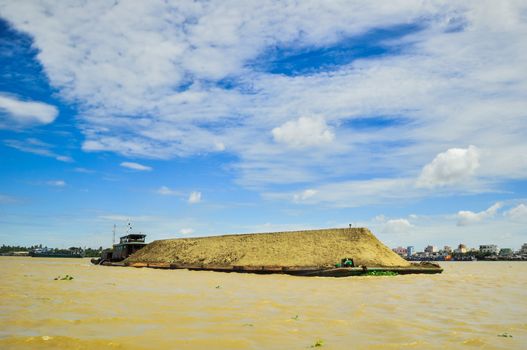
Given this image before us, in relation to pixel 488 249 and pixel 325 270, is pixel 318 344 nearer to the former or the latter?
pixel 325 270

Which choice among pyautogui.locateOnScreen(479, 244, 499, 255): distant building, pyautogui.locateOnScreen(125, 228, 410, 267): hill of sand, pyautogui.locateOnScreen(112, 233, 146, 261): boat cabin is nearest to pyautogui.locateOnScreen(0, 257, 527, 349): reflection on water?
pyautogui.locateOnScreen(125, 228, 410, 267): hill of sand

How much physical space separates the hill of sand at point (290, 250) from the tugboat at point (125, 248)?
321 inches

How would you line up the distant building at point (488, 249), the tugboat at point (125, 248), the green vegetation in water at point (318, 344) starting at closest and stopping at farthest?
the green vegetation in water at point (318, 344) < the tugboat at point (125, 248) < the distant building at point (488, 249)

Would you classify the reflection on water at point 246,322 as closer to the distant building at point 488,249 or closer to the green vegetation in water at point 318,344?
the green vegetation in water at point 318,344

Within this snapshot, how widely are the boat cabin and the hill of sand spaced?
26.6ft

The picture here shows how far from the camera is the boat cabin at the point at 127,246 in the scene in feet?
176

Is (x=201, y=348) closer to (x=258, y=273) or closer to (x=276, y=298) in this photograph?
(x=276, y=298)

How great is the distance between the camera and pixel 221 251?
140 ft

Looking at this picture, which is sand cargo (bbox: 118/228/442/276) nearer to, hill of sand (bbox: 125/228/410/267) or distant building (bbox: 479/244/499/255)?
hill of sand (bbox: 125/228/410/267)

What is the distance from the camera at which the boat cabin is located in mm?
53781

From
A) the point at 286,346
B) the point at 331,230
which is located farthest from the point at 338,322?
the point at 331,230

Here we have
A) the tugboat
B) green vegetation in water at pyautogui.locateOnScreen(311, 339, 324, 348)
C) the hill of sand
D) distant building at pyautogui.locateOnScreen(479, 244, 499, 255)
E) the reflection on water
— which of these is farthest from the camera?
distant building at pyautogui.locateOnScreen(479, 244, 499, 255)

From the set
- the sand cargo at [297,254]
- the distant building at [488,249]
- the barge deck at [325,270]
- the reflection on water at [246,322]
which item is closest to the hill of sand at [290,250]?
the sand cargo at [297,254]

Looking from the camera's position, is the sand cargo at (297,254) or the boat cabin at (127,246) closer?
the sand cargo at (297,254)
